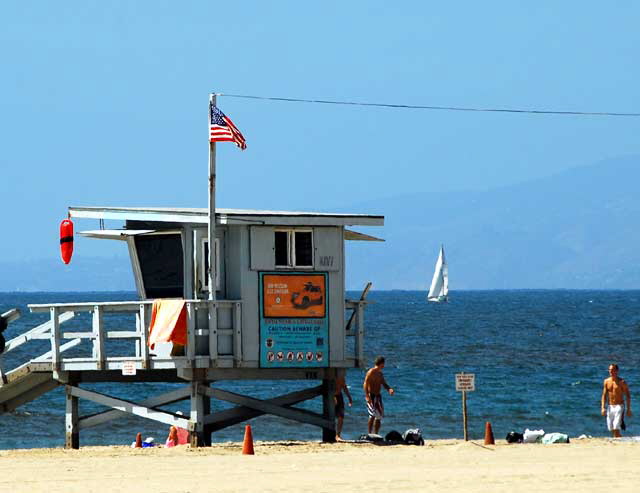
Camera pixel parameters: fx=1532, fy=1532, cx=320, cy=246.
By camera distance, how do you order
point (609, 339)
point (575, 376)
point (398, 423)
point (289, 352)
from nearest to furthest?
point (289, 352), point (398, 423), point (575, 376), point (609, 339)

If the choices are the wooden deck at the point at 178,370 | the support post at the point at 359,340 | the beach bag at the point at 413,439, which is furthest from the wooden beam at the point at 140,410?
the beach bag at the point at 413,439

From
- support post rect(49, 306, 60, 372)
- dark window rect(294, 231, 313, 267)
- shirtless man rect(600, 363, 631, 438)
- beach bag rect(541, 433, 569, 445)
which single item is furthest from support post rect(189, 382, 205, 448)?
shirtless man rect(600, 363, 631, 438)

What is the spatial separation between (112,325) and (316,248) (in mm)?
79262

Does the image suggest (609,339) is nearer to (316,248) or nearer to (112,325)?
(112,325)

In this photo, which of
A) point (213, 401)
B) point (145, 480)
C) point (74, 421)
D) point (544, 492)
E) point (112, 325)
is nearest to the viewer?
point (544, 492)

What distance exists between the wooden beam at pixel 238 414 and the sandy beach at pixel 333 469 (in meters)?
0.58

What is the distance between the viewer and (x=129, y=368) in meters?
24.9

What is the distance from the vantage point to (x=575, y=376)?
56.5m

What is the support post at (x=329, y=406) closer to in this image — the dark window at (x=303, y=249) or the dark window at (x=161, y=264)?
the dark window at (x=303, y=249)

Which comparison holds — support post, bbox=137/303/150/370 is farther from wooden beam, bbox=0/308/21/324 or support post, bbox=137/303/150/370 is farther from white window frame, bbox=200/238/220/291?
wooden beam, bbox=0/308/21/324

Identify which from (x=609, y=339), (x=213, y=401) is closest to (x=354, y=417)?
(x=213, y=401)

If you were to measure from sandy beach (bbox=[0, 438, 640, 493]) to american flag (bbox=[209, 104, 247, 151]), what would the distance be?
16.6 feet

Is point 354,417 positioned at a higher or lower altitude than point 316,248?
lower

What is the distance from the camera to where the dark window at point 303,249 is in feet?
81.8
